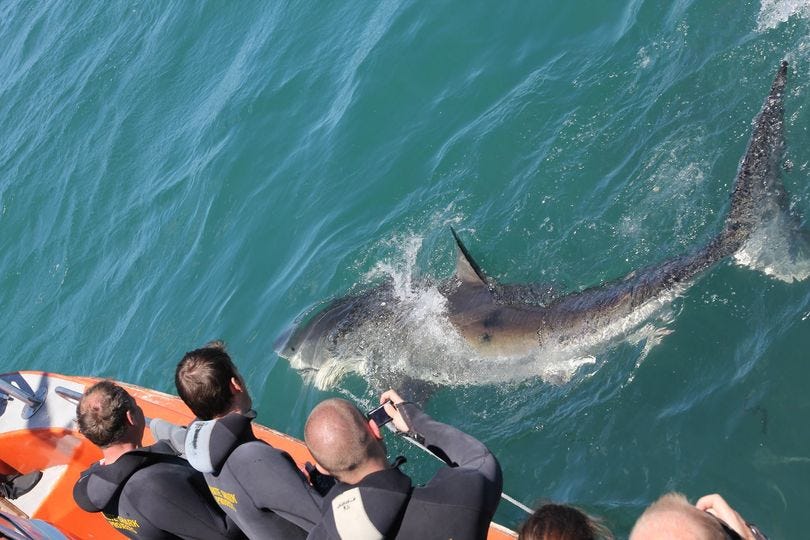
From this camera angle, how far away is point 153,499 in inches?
175

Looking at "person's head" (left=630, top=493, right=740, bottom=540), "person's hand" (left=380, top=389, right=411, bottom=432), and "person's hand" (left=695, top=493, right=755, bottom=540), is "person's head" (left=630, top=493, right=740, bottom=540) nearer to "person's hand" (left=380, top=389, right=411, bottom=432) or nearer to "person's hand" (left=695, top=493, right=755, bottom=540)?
"person's hand" (left=695, top=493, right=755, bottom=540)

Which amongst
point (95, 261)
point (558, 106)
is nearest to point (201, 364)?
point (558, 106)

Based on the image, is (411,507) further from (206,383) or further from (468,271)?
(468,271)

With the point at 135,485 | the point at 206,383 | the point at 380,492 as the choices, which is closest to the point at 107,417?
the point at 135,485

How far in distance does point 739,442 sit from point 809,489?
62 cm

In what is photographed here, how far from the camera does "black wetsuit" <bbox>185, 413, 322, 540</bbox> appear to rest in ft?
13.5

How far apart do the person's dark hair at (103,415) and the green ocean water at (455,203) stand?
315cm

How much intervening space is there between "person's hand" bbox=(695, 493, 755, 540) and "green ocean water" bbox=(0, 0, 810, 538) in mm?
2266

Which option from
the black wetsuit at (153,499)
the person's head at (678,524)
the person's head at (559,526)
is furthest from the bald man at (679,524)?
the black wetsuit at (153,499)

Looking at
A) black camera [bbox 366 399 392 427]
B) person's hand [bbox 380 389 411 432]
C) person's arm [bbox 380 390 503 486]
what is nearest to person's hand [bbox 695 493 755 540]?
person's arm [bbox 380 390 503 486]

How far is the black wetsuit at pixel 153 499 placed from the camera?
14.6ft

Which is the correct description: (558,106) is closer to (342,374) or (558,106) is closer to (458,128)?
(458,128)

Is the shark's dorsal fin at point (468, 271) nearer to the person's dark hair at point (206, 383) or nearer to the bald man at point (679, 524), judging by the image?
the person's dark hair at point (206, 383)

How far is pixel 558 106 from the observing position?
944 centimetres
